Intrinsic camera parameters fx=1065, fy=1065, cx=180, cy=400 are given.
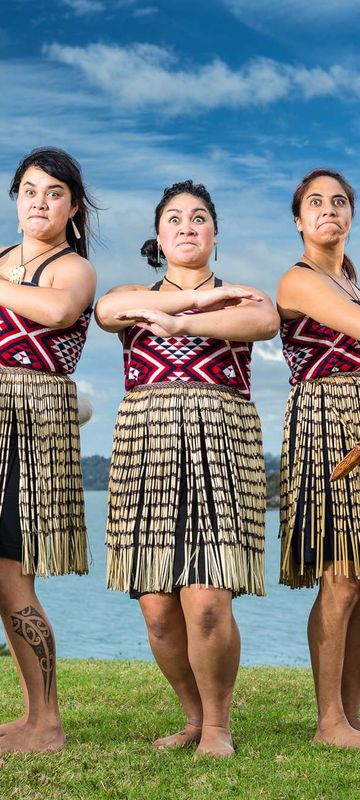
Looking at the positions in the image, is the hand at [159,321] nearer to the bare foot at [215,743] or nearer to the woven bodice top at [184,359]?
the woven bodice top at [184,359]

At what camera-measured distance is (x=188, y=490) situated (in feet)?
13.1

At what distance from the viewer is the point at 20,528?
407 centimetres

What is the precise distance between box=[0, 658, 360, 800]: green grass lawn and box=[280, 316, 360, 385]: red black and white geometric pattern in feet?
4.95

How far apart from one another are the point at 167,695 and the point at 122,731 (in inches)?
38.9

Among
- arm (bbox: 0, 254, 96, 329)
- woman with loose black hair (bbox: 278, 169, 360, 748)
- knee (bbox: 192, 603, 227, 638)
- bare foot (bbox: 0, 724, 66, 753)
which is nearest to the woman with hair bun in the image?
knee (bbox: 192, 603, 227, 638)

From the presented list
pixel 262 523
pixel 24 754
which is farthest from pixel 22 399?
pixel 24 754

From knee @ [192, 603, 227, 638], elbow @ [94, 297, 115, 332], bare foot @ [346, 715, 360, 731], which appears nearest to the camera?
knee @ [192, 603, 227, 638]

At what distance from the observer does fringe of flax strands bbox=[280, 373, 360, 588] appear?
4.24m

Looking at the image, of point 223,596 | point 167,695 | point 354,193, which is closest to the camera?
point 223,596

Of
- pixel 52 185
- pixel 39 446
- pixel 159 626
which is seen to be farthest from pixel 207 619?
pixel 52 185

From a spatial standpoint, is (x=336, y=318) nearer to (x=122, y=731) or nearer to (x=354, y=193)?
(x=354, y=193)

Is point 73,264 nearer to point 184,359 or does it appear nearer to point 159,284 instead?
point 159,284

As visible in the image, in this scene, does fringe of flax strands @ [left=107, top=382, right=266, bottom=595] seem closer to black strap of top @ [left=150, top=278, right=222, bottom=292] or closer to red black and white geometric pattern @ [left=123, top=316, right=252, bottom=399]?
red black and white geometric pattern @ [left=123, top=316, right=252, bottom=399]

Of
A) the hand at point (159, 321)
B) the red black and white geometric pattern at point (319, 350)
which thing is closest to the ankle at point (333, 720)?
the red black and white geometric pattern at point (319, 350)
